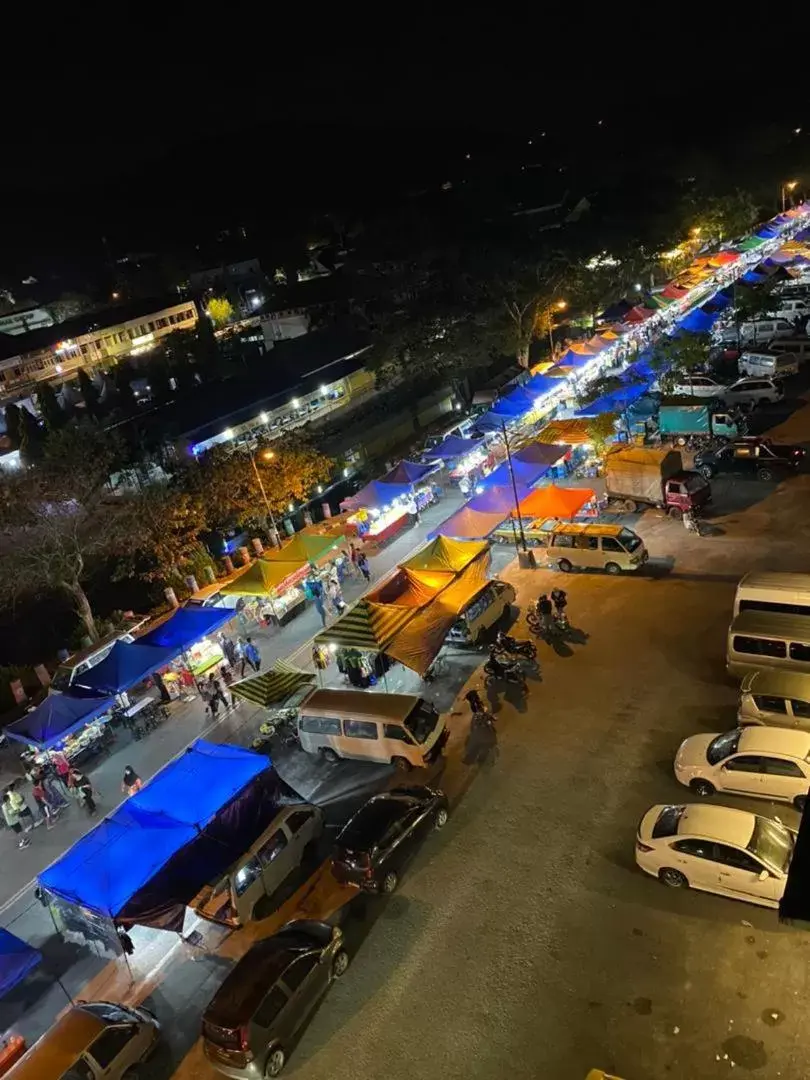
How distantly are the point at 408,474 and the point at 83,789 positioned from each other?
15.1m

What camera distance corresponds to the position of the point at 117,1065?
9547 mm

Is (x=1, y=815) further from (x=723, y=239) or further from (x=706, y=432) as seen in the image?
(x=723, y=239)

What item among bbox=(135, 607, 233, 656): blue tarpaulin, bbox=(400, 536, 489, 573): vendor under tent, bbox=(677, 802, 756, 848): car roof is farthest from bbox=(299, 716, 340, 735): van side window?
bbox=(677, 802, 756, 848): car roof

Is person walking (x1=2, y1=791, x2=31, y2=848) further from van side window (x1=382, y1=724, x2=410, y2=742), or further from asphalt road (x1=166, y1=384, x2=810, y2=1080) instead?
van side window (x1=382, y1=724, x2=410, y2=742)

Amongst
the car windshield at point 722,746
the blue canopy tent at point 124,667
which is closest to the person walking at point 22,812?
the blue canopy tent at point 124,667

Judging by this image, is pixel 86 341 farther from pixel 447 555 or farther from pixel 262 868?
pixel 262 868

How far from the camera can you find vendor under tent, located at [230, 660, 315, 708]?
16.6 m

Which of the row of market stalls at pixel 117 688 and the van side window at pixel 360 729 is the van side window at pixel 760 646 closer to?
the van side window at pixel 360 729

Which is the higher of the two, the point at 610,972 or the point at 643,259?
the point at 643,259

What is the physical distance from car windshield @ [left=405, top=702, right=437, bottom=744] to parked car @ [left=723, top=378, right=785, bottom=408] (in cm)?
2050

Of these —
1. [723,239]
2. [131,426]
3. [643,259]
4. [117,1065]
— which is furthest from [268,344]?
[117,1065]

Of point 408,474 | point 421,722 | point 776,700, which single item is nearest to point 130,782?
point 421,722

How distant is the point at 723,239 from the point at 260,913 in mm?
65437

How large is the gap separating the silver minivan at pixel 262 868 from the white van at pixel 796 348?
29821 millimetres
